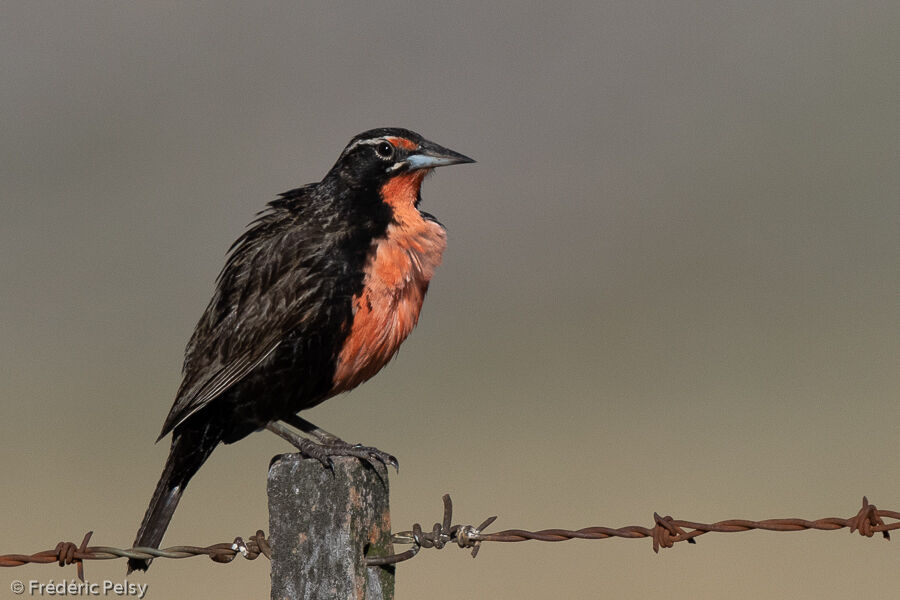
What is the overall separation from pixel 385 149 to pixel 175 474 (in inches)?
79.4

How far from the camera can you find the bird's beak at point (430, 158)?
8125 millimetres

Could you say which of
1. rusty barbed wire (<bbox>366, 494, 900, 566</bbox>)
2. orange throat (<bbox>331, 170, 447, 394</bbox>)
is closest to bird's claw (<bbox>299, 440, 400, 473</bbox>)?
rusty barbed wire (<bbox>366, 494, 900, 566</bbox>)

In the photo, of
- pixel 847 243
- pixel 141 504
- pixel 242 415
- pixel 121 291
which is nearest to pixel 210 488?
pixel 141 504

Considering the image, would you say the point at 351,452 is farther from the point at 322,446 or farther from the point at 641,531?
the point at 641,531

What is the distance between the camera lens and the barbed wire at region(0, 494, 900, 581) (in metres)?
5.84

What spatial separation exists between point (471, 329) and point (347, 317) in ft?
88.7

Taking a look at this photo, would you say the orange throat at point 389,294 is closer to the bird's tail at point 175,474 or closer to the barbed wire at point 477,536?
the bird's tail at point 175,474

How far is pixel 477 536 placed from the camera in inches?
239

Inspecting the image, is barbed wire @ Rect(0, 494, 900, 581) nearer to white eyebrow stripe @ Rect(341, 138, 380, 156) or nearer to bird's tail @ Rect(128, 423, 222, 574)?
bird's tail @ Rect(128, 423, 222, 574)

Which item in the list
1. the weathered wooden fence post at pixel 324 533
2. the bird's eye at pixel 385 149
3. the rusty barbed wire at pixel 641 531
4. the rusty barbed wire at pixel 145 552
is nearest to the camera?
the weathered wooden fence post at pixel 324 533

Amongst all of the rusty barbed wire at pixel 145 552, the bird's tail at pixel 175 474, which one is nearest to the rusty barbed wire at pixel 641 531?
the rusty barbed wire at pixel 145 552

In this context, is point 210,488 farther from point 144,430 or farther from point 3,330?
point 3,330

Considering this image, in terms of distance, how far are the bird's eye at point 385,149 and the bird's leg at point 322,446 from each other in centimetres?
145

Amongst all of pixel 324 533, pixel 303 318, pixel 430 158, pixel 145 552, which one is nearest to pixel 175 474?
pixel 303 318
